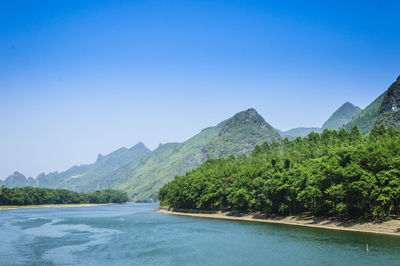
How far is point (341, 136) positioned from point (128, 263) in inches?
4181

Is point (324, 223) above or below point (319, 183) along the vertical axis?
below

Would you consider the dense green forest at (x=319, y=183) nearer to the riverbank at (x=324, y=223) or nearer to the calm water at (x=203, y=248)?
the riverbank at (x=324, y=223)

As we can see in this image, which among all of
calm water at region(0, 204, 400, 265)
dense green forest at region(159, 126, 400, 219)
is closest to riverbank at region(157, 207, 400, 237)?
dense green forest at region(159, 126, 400, 219)

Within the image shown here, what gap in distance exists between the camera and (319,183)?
8819 cm

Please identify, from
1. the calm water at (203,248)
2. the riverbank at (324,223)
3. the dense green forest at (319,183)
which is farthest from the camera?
the dense green forest at (319,183)

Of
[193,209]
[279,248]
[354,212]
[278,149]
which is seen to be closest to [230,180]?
[193,209]

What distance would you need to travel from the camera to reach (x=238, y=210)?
12638cm

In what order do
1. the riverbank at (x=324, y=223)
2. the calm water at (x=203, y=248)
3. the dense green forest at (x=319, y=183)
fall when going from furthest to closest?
the dense green forest at (x=319, y=183)
the riverbank at (x=324, y=223)
the calm water at (x=203, y=248)

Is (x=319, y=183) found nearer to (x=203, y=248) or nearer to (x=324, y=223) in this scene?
(x=324, y=223)

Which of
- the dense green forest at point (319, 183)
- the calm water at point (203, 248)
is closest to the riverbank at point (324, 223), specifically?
the dense green forest at point (319, 183)

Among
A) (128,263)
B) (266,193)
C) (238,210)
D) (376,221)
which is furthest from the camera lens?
(238,210)

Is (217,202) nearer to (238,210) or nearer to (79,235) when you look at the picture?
(238,210)

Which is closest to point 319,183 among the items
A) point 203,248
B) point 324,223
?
point 324,223

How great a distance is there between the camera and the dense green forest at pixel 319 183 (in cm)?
7381
